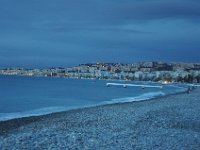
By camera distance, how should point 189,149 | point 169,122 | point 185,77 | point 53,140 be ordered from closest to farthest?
point 189,149 → point 53,140 → point 169,122 → point 185,77

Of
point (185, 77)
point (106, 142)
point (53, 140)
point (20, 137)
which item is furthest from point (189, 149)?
point (185, 77)

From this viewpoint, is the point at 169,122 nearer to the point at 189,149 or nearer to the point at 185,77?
the point at 189,149

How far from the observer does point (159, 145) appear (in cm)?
1458

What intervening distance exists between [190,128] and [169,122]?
2.55 meters

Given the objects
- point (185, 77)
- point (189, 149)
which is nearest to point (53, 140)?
point (189, 149)

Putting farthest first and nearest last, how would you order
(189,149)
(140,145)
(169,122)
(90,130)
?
(169,122) < (90,130) < (140,145) < (189,149)

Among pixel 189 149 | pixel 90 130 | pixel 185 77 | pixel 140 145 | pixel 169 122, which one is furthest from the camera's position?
pixel 185 77

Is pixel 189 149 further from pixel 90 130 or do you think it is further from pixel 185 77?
pixel 185 77

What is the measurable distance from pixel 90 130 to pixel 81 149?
487cm

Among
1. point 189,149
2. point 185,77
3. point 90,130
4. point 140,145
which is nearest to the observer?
point 189,149

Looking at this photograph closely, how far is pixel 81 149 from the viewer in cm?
1393

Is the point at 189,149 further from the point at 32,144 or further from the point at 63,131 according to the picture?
the point at 63,131

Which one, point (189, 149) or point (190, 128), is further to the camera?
point (190, 128)

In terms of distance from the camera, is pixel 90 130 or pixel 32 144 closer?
A: pixel 32 144
